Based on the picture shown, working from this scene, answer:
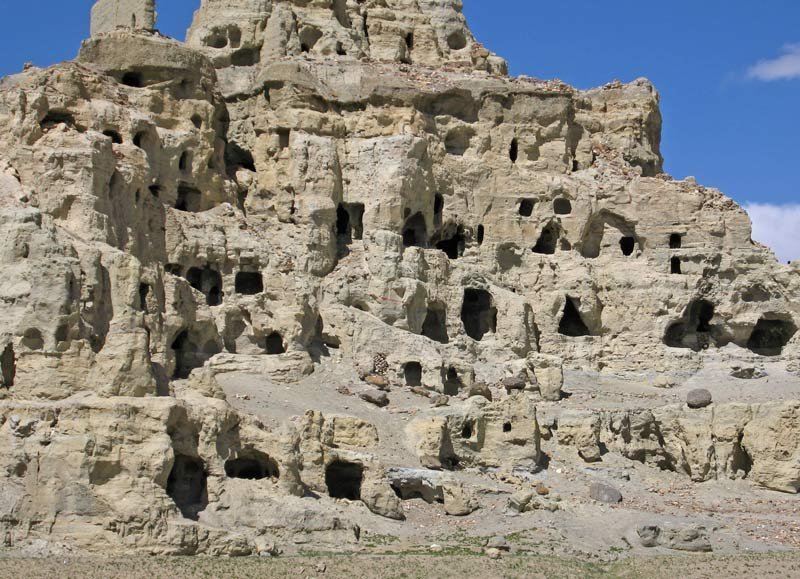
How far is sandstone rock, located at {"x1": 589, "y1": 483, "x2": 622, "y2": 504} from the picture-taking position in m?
37.0

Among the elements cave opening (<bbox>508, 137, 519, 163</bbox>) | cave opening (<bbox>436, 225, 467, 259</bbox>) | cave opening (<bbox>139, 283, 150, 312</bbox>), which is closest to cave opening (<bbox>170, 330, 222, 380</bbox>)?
cave opening (<bbox>139, 283, 150, 312</bbox>)

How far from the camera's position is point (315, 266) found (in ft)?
150

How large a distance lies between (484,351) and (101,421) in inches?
753

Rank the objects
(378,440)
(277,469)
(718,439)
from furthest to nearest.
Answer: (718,439) < (378,440) < (277,469)

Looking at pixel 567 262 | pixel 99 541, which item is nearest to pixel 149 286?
pixel 99 541

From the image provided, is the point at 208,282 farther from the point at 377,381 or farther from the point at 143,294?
the point at 377,381

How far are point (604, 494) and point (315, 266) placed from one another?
46.4 ft

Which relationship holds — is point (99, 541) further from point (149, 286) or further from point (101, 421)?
point (149, 286)

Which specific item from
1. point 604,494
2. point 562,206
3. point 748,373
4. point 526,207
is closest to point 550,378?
point 604,494

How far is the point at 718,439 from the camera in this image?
40.5 meters

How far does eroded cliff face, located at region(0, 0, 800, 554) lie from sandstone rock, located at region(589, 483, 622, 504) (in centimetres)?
→ 227

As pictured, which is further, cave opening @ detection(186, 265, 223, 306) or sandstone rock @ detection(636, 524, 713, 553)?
cave opening @ detection(186, 265, 223, 306)

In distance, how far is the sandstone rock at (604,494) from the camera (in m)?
37.0

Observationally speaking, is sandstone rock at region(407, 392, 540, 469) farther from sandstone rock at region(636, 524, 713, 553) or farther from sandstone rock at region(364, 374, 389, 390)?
sandstone rock at region(636, 524, 713, 553)
